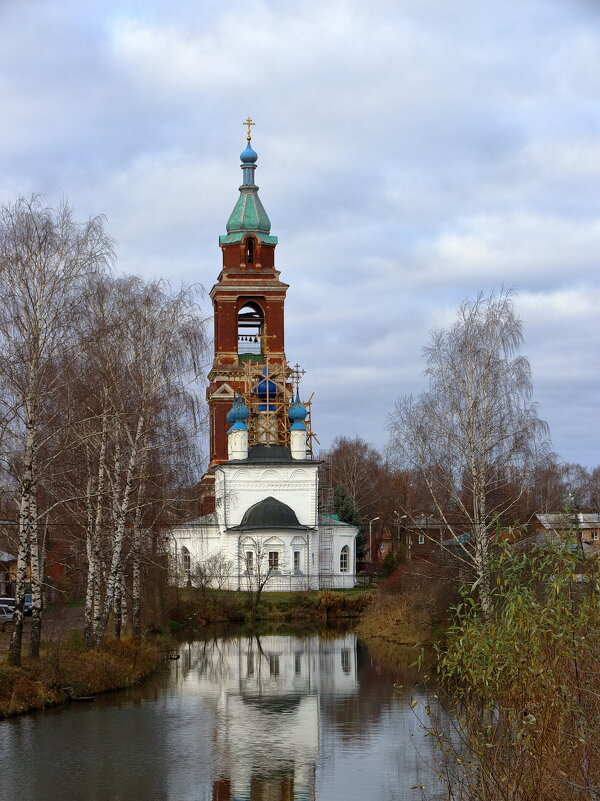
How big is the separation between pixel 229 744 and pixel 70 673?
19.3ft

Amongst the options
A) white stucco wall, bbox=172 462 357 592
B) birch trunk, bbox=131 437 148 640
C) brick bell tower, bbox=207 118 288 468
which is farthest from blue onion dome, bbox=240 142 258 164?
birch trunk, bbox=131 437 148 640

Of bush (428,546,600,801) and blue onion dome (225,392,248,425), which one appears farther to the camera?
blue onion dome (225,392,248,425)

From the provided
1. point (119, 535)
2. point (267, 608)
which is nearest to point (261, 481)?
point (267, 608)

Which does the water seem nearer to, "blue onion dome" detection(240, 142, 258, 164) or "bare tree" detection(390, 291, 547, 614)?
"bare tree" detection(390, 291, 547, 614)

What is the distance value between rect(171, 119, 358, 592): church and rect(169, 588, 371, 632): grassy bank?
0.98m

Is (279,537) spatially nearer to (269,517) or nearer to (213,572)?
(269,517)

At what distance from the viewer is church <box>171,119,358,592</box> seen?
61.2m

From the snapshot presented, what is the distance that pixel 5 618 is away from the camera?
134 feet

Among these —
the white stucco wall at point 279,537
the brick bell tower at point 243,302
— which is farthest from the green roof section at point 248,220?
the white stucco wall at point 279,537

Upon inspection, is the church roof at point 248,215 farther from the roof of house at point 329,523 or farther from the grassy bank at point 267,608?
the grassy bank at point 267,608

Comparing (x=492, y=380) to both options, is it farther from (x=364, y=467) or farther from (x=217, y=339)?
(x=364, y=467)

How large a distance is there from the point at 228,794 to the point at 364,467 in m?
84.9

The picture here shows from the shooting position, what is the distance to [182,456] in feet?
100

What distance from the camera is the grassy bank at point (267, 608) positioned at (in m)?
49.0
